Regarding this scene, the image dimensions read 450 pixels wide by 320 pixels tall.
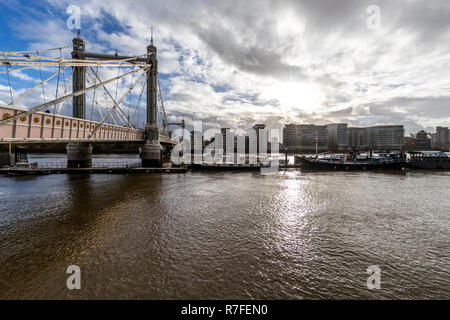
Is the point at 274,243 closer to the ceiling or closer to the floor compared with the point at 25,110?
closer to the floor

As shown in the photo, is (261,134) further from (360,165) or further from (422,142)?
(422,142)

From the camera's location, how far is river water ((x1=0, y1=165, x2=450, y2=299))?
718cm

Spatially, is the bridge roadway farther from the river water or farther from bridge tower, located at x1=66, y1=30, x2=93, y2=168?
bridge tower, located at x1=66, y1=30, x2=93, y2=168

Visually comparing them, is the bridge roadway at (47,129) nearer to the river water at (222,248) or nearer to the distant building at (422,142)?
the river water at (222,248)

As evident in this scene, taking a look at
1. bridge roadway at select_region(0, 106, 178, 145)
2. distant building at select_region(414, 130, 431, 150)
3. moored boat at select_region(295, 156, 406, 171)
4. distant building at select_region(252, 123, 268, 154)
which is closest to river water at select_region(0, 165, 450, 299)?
bridge roadway at select_region(0, 106, 178, 145)

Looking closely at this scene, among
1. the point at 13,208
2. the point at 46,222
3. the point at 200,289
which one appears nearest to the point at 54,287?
A: the point at 200,289

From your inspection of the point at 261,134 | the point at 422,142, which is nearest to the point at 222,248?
the point at 261,134

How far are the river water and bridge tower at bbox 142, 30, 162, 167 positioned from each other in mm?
23969

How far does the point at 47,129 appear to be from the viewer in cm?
1764

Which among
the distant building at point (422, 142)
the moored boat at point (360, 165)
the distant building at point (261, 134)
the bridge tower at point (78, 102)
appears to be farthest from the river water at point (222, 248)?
the distant building at point (422, 142)

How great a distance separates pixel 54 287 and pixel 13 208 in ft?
51.6

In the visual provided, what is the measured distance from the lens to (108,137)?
100 ft

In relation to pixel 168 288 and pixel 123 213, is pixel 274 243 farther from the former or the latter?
pixel 123 213
